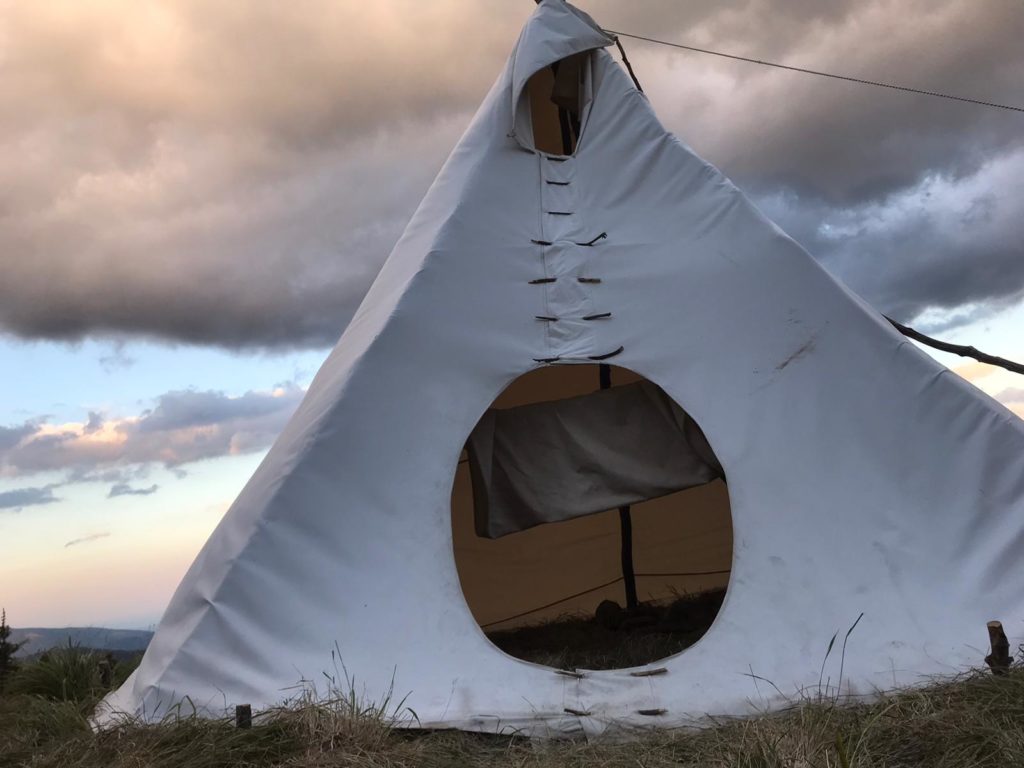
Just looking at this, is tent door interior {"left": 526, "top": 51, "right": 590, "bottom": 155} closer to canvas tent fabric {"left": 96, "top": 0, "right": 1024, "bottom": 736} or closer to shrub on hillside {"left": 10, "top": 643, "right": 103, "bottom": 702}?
canvas tent fabric {"left": 96, "top": 0, "right": 1024, "bottom": 736}

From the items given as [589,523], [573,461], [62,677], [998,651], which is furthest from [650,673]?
[589,523]

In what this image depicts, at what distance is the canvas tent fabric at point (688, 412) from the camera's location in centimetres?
341

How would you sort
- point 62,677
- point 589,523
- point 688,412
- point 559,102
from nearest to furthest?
point 688,412, point 62,677, point 559,102, point 589,523

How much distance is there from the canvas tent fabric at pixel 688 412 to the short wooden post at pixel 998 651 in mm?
187

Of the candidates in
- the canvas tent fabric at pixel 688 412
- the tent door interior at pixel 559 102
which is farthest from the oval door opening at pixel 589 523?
the tent door interior at pixel 559 102

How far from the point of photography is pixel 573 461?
4598 millimetres

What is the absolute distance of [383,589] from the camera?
3518mm

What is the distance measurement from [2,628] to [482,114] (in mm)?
3852

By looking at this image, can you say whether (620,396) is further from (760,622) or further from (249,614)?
(249,614)

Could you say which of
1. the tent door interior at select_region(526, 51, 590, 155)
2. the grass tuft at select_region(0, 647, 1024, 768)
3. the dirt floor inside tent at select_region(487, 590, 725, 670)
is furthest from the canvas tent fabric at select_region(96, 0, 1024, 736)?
the dirt floor inside tent at select_region(487, 590, 725, 670)

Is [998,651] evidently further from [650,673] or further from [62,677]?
[62,677]

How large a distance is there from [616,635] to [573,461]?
4.56 feet

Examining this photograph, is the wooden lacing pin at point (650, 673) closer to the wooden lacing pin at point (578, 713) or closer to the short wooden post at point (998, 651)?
the wooden lacing pin at point (578, 713)

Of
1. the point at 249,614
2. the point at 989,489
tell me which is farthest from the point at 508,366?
the point at 989,489
